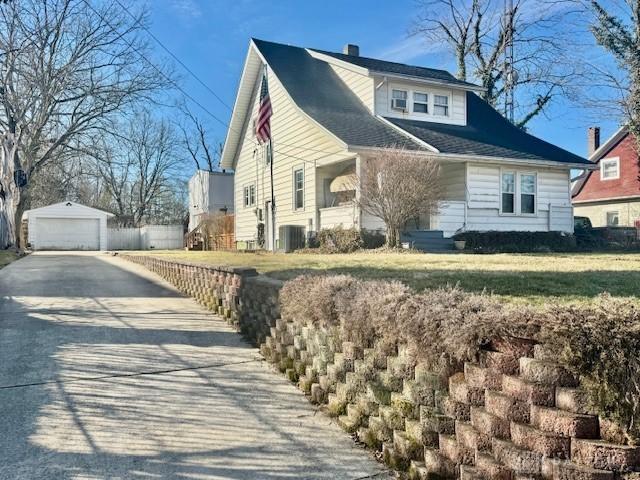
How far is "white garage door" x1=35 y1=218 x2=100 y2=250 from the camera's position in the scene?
33219mm

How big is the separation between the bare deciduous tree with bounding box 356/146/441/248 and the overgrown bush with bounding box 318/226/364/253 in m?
0.93

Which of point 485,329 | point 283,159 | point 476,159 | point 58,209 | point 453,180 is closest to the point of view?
point 485,329

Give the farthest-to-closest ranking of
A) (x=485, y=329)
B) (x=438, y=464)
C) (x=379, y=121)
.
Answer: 1. (x=379, y=121)
2. (x=438, y=464)
3. (x=485, y=329)

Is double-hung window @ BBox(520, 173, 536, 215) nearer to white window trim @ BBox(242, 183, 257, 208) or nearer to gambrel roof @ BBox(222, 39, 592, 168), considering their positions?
gambrel roof @ BBox(222, 39, 592, 168)

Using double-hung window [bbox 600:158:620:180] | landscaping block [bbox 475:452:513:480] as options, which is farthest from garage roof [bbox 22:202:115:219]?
landscaping block [bbox 475:452:513:480]

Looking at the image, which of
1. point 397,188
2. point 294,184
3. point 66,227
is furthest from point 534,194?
point 66,227

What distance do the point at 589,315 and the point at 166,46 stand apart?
1709cm

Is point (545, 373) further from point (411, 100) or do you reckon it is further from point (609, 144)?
point (609, 144)

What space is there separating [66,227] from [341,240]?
25.7 meters

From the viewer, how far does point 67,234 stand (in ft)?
111

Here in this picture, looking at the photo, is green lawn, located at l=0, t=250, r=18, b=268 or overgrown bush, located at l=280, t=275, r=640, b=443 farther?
green lawn, located at l=0, t=250, r=18, b=268

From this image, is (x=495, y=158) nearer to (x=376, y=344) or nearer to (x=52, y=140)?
(x=376, y=344)

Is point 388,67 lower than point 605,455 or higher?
higher

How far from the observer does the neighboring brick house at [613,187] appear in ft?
88.9
